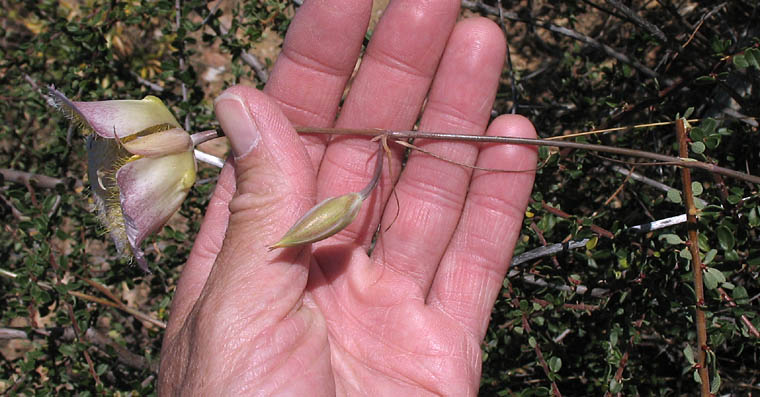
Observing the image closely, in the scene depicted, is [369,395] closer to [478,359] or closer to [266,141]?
[478,359]

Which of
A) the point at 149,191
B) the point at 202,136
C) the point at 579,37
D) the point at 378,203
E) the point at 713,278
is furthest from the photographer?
the point at 579,37

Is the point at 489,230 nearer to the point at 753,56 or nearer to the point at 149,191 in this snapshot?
the point at 753,56

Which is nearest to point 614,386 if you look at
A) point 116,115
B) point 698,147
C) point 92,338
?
point 698,147

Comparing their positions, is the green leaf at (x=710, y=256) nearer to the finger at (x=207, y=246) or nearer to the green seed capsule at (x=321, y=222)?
the green seed capsule at (x=321, y=222)

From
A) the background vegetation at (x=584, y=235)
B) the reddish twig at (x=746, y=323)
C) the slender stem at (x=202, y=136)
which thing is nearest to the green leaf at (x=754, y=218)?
the background vegetation at (x=584, y=235)

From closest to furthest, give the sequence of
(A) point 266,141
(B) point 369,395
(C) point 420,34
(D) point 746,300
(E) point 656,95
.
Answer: (D) point 746,300
(A) point 266,141
(B) point 369,395
(C) point 420,34
(E) point 656,95

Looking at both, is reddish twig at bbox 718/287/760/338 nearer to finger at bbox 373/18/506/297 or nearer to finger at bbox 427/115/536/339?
finger at bbox 427/115/536/339

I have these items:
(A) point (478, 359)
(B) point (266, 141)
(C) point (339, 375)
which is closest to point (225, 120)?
(B) point (266, 141)
